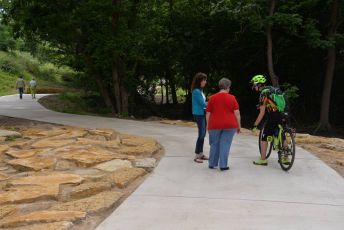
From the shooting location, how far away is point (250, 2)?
19.8 metres

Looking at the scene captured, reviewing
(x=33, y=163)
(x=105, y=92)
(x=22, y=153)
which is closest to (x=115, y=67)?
(x=105, y=92)

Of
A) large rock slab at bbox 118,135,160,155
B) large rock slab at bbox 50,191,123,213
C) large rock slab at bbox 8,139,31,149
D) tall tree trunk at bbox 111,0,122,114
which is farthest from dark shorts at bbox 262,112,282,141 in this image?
tall tree trunk at bbox 111,0,122,114

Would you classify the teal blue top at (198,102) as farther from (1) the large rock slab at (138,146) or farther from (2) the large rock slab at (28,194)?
(2) the large rock slab at (28,194)

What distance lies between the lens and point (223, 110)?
7832 mm

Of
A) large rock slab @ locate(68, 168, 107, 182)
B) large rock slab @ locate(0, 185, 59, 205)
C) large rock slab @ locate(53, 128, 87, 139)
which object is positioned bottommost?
large rock slab @ locate(0, 185, 59, 205)

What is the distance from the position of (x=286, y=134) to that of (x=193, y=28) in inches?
785

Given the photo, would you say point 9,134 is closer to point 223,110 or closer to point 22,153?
point 22,153

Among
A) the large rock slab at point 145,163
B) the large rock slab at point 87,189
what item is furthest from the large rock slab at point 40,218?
the large rock slab at point 145,163

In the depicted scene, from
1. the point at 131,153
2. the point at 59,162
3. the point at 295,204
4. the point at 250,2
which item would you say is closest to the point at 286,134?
the point at 295,204

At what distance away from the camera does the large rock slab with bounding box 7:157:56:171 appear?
7750 millimetres

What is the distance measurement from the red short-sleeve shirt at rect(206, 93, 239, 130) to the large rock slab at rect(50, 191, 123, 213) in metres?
2.28

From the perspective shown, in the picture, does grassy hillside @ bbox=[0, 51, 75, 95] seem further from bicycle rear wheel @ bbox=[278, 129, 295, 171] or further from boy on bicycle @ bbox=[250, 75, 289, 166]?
bicycle rear wheel @ bbox=[278, 129, 295, 171]

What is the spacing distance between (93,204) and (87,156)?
264 cm

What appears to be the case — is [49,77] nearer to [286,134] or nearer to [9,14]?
[9,14]
